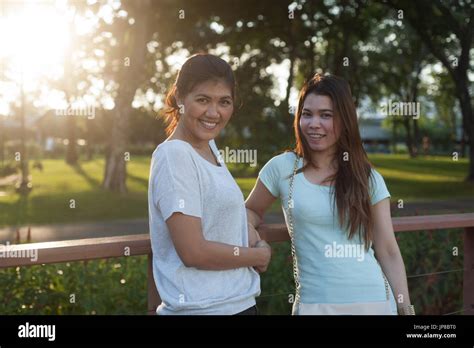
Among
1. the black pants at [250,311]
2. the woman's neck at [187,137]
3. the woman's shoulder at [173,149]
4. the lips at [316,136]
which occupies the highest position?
the lips at [316,136]

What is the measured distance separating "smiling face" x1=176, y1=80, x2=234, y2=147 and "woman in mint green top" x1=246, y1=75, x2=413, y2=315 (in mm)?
624

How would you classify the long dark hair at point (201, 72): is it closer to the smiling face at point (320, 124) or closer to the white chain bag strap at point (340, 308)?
the smiling face at point (320, 124)

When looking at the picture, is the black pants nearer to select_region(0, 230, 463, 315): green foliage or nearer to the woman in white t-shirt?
the woman in white t-shirt

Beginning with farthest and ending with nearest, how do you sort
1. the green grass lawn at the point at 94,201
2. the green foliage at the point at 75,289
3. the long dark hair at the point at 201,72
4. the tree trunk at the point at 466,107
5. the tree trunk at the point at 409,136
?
the tree trunk at the point at 409,136 < the tree trunk at the point at 466,107 < the green grass lawn at the point at 94,201 < the green foliage at the point at 75,289 < the long dark hair at the point at 201,72

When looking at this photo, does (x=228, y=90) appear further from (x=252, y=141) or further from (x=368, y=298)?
(x=252, y=141)

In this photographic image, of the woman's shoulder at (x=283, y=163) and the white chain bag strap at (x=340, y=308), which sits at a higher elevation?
the woman's shoulder at (x=283, y=163)

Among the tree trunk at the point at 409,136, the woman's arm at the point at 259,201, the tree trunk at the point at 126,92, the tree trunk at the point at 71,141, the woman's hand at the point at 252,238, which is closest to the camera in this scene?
the woman's hand at the point at 252,238

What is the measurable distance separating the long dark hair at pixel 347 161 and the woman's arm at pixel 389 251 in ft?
0.25

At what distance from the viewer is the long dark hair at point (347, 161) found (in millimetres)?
2713

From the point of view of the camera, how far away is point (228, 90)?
234 centimetres

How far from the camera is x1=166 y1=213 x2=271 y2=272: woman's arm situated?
2141 mm

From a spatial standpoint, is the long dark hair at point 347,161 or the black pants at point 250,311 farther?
the long dark hair at point 347,161

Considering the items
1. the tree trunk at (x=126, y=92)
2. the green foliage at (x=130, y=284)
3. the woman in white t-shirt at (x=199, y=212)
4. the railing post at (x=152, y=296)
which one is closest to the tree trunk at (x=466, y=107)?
the tree trunk at (x=126, y=92)
